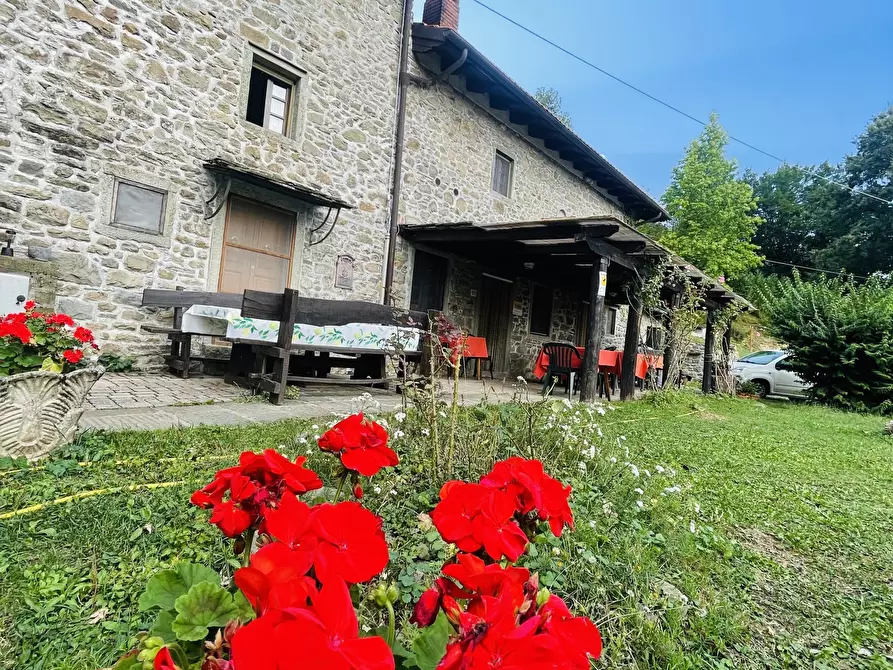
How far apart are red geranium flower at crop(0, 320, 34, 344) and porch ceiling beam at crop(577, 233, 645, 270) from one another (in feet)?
18.4

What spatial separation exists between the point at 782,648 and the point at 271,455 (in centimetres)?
178

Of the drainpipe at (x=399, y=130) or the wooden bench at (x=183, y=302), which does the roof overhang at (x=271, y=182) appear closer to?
the drainpipe at (x=399, y=130)

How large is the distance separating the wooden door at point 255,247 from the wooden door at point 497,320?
4.65m

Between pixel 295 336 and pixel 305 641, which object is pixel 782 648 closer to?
pixel 305 641

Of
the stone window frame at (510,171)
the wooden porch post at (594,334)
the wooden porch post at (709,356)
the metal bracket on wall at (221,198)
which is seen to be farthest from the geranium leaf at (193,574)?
the wooden porch post at (709,356)

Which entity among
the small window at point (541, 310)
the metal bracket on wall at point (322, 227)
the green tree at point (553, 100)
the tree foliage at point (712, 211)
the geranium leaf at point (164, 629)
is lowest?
the geranium leaf at point (164, 629)

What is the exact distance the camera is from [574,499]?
7.72 ft

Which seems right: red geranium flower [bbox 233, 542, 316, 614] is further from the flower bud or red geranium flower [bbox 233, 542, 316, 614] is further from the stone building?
the stone building

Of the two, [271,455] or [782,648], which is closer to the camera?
[271,455]

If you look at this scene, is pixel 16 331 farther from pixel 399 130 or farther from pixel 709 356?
pixel 709 356

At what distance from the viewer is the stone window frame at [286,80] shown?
6465 millimetres

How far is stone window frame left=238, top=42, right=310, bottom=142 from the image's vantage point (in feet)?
21.2

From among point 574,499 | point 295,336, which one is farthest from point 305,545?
point 295,336

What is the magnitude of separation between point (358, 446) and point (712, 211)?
2822 centimetres
